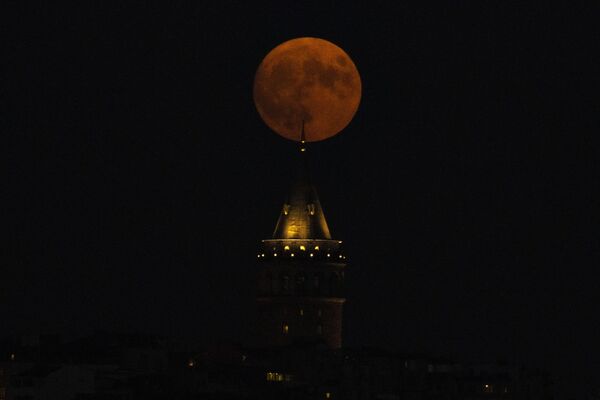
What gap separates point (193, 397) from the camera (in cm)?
13725

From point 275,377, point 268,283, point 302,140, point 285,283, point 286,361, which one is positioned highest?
point 302,140

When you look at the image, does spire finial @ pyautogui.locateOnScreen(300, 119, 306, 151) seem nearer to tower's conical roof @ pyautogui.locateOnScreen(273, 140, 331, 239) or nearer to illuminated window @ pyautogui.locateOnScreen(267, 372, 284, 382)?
tower's conical roof @ pyautogui.locateOnScreen(273, 140, 331, 239)

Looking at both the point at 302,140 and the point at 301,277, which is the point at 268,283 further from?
the point at 302,140

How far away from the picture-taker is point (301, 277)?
156 metres

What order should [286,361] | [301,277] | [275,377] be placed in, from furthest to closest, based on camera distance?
[301,277], [286,361], [275,377]

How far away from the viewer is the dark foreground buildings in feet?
466

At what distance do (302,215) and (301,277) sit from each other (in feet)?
11.2

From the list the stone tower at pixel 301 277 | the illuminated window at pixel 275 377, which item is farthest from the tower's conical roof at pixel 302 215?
the illuminated window at pixel 275 377

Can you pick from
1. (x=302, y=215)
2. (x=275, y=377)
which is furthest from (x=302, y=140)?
(x=275, y=377)

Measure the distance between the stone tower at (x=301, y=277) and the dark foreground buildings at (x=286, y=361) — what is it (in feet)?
0.17

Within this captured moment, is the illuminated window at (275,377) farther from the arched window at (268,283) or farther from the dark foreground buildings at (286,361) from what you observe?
the arched window at (268,283)

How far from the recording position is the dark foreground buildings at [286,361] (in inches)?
5591

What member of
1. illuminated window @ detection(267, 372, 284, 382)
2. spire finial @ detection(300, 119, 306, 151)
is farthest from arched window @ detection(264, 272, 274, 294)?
illuminated window @ detection(267, 372, 284, 382)

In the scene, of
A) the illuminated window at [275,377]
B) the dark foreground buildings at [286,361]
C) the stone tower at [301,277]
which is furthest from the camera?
the stone tower at [301,277]
